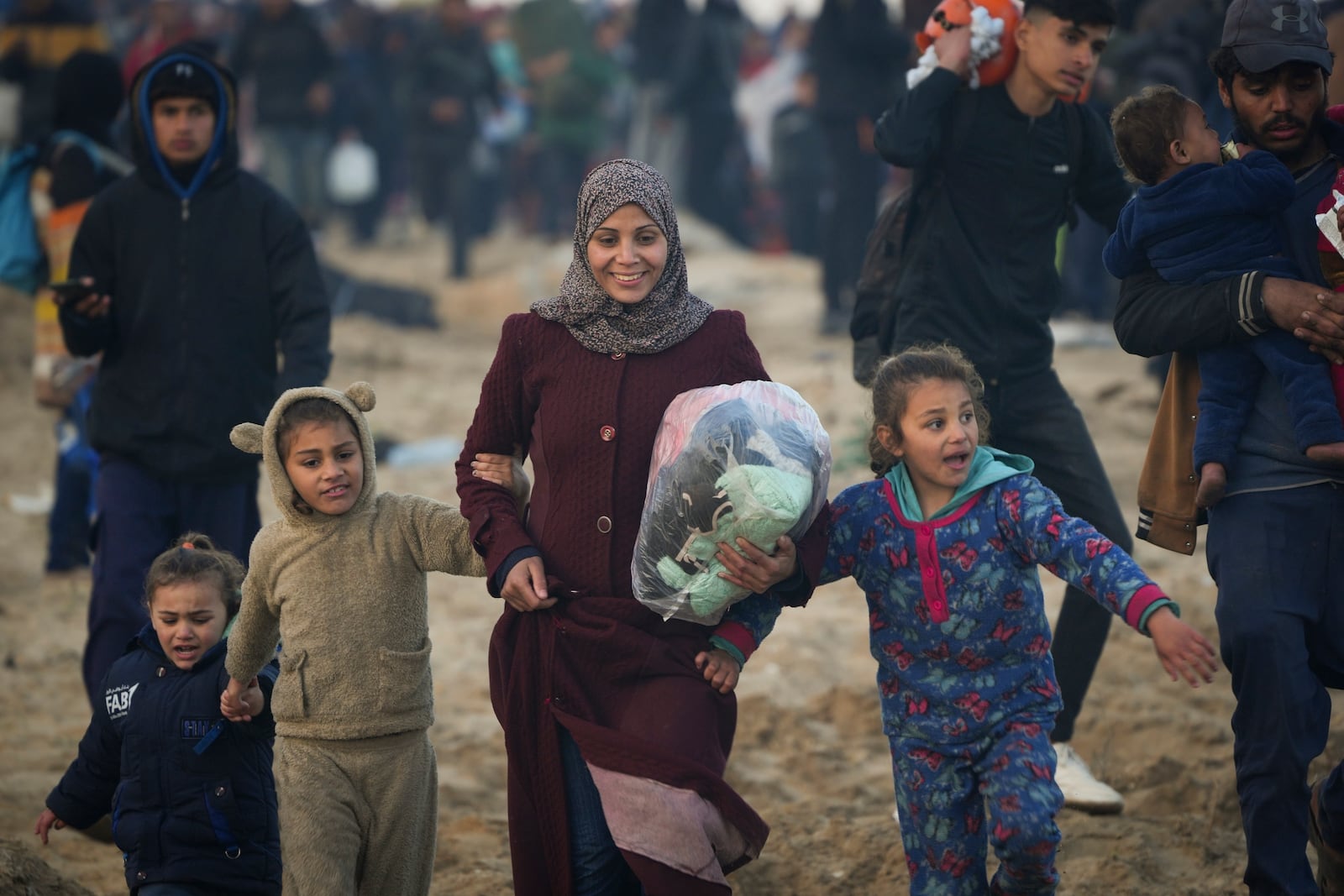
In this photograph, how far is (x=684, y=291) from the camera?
3.69 meters

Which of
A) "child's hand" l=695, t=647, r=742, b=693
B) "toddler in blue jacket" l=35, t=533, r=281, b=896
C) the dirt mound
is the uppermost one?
"child's hand" l=695, t=647, r=742, b=693

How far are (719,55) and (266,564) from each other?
10.7m

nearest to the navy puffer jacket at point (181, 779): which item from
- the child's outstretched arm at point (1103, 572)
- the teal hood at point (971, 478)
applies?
the teal hood at point (971, 478)

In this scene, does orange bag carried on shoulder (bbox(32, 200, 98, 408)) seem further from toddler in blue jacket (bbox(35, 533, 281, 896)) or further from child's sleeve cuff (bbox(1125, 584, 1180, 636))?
child's sleeve cuff (bbox(1125, 584, 1180, 636))

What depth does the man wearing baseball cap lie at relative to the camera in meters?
3.42

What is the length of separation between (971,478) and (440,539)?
1.28 metres

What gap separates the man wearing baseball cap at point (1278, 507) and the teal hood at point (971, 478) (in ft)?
1.50

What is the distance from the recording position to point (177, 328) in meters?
4.78

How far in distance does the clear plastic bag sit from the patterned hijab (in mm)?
234

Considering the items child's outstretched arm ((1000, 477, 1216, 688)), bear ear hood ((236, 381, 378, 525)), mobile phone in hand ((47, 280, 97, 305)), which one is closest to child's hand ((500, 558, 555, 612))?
bear ear hood ((236, 381, 378, 525))

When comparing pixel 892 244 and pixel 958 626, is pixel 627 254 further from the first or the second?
pixel 892 244

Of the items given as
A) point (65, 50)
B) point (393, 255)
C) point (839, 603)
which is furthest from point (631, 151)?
point (839, 603)

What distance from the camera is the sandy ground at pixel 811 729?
454 cm

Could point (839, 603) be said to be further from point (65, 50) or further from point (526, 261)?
point (526, 261)
